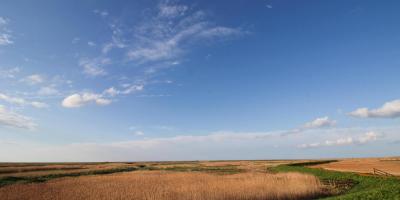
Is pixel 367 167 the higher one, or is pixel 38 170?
pixel 38 170

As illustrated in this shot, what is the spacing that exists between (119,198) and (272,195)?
11238mm

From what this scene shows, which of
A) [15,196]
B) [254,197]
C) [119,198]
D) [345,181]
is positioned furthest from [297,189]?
[15,196]

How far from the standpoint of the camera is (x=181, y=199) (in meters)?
21.3

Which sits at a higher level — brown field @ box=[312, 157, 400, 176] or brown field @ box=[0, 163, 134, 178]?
brown field @ box=[0, 163, 134, 178]

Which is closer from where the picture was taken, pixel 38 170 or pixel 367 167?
pixel 367 167

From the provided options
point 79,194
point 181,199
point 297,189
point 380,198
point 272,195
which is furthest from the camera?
point 297,189

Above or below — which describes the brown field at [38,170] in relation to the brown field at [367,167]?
above

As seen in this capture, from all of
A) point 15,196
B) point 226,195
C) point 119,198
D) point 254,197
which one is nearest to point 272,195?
point 254,197

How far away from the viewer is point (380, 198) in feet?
48.3

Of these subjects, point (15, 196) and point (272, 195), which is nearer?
point (15, 196)

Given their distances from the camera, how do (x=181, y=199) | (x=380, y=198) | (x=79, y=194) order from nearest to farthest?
1. (x=380, y=198)
2. (x=181, y=199)
3. (x=79, y=194)

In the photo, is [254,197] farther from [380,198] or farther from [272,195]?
[380,198]

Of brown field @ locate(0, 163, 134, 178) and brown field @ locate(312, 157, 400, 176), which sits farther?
brown field @ locate(0, 163, 134, 178)

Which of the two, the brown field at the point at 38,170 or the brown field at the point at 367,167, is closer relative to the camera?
the brown field at the point at 367,167
